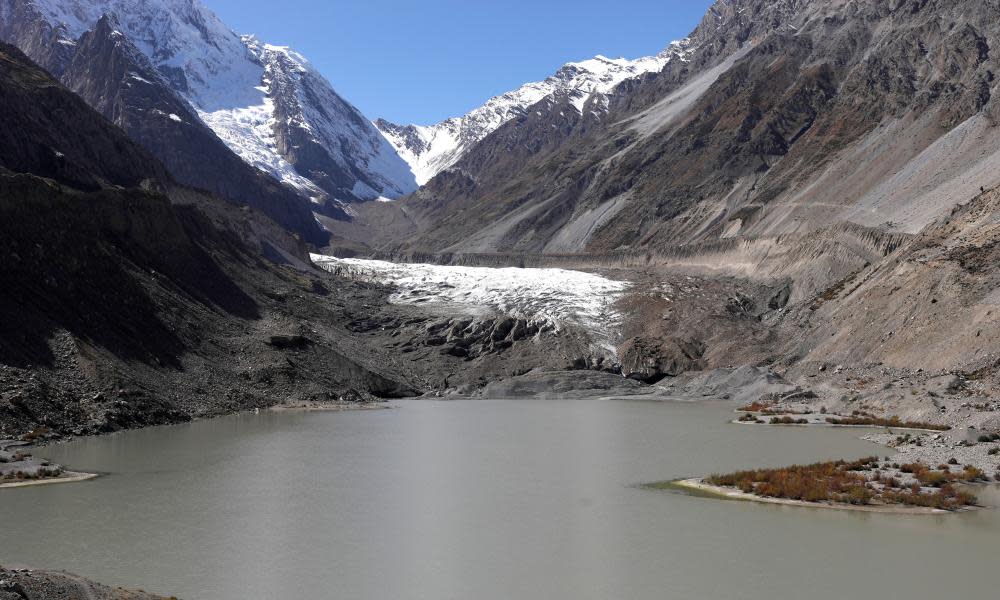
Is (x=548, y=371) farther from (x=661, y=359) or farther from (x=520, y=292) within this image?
(x=520, y=292)

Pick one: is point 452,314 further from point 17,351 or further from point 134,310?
point 17,351

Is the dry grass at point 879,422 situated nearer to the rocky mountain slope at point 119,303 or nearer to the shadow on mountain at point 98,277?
the rocky mountain slope at point 119,303

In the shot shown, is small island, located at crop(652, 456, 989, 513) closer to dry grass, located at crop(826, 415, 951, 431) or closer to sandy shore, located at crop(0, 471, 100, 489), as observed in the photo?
dry grass, located at crop(826, 415, 951, 431)

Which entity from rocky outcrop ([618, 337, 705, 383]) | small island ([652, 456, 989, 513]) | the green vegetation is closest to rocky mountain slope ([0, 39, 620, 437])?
rocky outcrop ([618, 337, 705, 383])

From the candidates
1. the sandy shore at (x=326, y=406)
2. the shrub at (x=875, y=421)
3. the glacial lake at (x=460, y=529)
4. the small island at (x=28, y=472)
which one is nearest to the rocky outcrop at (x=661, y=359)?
the sandy shore at (x=326, y=406)

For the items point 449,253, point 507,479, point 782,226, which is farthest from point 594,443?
point 449,253

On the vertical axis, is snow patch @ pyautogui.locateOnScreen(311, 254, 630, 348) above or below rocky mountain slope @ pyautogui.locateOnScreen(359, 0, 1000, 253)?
below

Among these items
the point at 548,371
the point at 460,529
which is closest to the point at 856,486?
the point at 460,529
